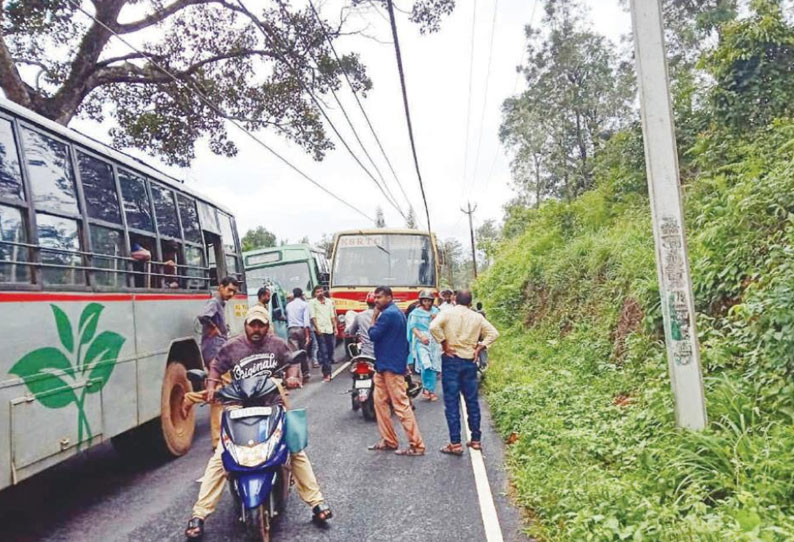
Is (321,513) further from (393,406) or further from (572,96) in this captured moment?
(572,96)

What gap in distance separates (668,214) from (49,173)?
4765 millimetres

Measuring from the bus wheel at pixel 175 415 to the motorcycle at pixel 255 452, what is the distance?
205 cm

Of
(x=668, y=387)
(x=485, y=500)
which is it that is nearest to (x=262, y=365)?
(x=485, y=500)

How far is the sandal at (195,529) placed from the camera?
4.24m

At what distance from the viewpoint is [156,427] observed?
6.44 meters

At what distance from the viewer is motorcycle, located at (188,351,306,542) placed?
409 centimetres

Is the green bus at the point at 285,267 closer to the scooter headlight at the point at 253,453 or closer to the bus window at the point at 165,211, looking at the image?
the bus window at the point at 165,211

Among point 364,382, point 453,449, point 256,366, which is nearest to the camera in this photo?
point 256,366

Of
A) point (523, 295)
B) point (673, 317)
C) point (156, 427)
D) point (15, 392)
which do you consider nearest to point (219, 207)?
point (156, 427)

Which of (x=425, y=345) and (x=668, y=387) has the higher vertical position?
(x=425, y=345)

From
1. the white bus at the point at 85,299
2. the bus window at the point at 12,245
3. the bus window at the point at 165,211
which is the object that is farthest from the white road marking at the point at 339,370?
the bus window at the point at 12,245

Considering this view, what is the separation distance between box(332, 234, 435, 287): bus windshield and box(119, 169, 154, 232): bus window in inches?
324

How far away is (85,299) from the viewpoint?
15.9ft

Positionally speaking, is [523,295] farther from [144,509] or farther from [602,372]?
[144,509]
